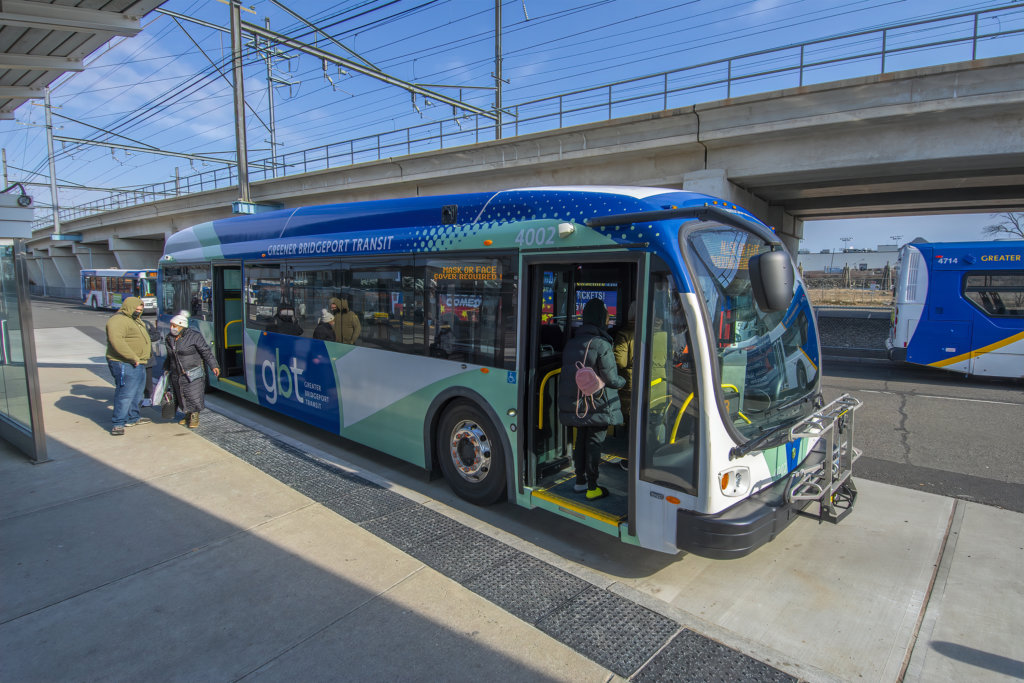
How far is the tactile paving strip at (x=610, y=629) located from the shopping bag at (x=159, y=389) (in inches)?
266

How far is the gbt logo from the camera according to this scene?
7281 millimetres

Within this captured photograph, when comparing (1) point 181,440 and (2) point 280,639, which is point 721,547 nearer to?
(2) point 280,639

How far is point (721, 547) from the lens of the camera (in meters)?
3.38

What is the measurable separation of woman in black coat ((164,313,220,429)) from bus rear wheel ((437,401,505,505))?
3.95 meters

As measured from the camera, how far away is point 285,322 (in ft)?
24.1

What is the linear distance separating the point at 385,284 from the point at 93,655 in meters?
3.77

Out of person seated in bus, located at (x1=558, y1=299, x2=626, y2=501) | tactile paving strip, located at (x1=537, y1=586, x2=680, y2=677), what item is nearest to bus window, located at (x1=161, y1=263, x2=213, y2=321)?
person seated in bus, located at (x1=558, y1=299, x2=626, y2=501)

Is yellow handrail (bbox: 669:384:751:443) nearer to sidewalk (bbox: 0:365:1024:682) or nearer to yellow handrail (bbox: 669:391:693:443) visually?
yellow handrail (bbox: 669:391:693:443)

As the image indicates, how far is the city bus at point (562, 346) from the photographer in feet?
11.6

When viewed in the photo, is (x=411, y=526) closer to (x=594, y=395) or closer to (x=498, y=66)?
(x=594, y=395)

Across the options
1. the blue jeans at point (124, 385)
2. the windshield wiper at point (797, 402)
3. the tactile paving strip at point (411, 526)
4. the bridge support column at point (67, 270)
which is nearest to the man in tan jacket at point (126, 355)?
the blue jeans at point (124, 385)

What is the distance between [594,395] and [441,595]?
5.86 ft

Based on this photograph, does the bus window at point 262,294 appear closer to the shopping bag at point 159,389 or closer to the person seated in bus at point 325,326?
the person seated in bus at point 325,326

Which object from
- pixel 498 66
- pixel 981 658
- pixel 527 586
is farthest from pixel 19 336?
pixel 498 66
